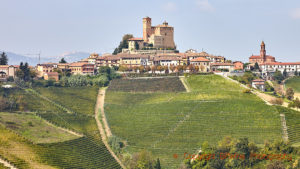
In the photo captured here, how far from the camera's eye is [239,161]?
236 feet

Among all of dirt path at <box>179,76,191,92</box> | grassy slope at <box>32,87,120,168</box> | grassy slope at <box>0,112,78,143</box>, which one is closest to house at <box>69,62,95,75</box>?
grassy slope at <box>32,87,120,168</box>

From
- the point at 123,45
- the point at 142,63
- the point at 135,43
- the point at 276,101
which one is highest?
the point at 135,43

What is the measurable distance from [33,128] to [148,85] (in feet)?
117

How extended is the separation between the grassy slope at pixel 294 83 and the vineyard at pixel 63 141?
131 ft

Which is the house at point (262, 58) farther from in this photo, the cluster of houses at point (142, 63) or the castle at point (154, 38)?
the castle at point (154, 38)

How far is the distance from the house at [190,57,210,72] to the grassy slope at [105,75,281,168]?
2048 centimetres

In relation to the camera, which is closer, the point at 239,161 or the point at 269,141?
the point at 239,161

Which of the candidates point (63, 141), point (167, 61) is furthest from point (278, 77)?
point (63, 141)

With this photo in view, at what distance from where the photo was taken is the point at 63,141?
79.4 m

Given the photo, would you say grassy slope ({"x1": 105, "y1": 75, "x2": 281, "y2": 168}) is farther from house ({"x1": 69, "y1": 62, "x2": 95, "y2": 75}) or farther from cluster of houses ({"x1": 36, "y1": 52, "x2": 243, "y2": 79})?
house ({"x1": 69, "y1": 62, "x2": 95, "y2": 75})

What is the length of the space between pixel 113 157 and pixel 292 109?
30.7 metres

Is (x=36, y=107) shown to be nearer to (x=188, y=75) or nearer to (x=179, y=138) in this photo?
(x=179, y=138)

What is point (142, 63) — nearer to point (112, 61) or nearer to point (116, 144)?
point (112, 61)

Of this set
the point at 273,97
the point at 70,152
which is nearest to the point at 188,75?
the point at 273,97
